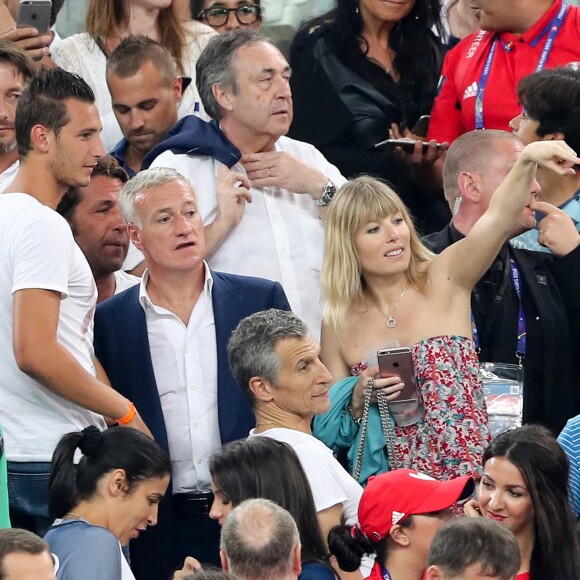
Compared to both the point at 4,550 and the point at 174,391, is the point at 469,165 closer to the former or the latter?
the point at 174,391

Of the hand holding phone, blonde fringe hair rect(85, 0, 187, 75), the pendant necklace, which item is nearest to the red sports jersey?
the hand holding phone

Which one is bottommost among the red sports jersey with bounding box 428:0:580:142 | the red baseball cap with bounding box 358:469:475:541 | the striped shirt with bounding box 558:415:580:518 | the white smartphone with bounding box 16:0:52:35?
the striped shirt with bounding box 558:415:580:518

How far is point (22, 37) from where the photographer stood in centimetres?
713

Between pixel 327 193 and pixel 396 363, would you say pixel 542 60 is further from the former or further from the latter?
pixel 396 363

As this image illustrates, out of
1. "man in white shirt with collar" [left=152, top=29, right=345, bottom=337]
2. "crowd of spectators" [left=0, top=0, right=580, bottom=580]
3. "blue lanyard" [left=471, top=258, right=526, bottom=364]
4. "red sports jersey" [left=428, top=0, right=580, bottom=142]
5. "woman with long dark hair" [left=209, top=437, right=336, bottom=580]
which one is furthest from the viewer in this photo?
"red sports jersey" [left=428, top=0, right=580, bottom=142]

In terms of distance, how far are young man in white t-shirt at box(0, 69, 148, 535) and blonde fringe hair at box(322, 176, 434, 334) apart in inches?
37.8

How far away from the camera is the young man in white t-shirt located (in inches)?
216

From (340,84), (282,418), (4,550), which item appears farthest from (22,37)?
(4,550)

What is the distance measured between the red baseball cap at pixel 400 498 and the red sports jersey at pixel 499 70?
2729 mm

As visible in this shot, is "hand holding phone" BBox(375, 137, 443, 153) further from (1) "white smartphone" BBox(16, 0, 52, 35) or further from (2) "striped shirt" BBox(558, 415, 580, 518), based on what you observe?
(2) "striped shirt" BBox(558, 415, 580, 518)

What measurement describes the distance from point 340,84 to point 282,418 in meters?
2.71

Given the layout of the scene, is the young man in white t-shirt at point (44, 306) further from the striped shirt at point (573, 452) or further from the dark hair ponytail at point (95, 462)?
the striped shirt at point (573, 452)

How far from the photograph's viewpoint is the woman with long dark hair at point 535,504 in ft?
17.4

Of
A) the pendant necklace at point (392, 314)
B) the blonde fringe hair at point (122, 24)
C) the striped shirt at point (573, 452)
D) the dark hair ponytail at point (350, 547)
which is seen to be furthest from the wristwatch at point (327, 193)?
the dark hair ponytail at point (350, 547)
